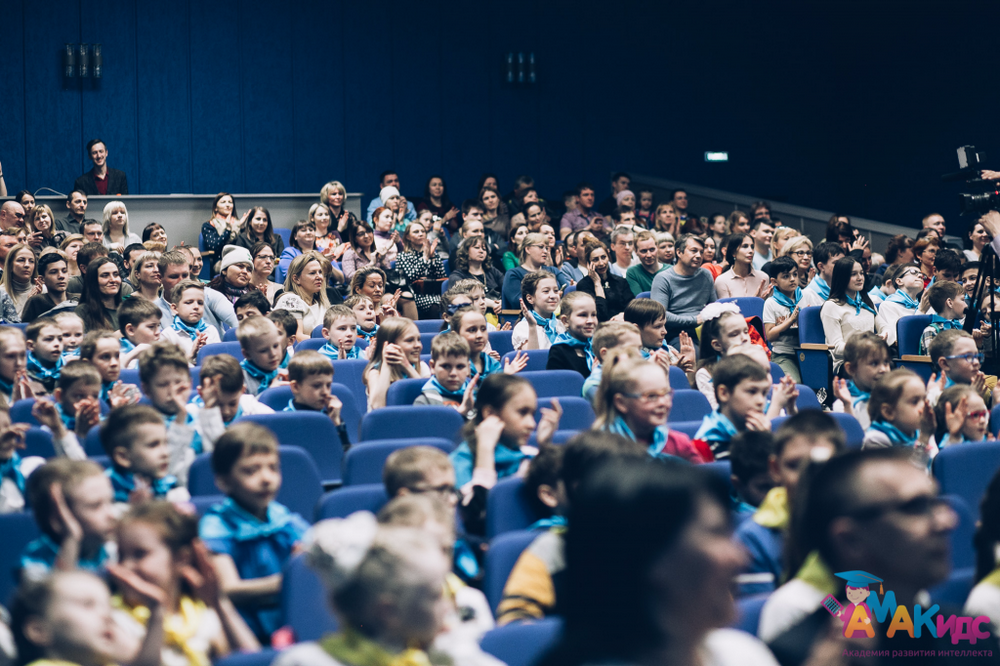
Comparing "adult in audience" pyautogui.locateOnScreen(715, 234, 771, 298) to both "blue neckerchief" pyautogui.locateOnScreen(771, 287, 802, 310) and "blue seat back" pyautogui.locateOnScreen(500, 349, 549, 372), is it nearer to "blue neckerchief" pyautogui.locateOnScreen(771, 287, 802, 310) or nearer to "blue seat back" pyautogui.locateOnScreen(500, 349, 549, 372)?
"blue neckerchief" pyautogui.locateOnScreen(771, 287, 802, 310)

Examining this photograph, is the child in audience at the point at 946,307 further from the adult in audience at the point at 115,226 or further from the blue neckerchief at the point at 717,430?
the adult in audience at the point at 115,226

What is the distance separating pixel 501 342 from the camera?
5375mm

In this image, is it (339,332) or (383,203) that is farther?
(383,203)

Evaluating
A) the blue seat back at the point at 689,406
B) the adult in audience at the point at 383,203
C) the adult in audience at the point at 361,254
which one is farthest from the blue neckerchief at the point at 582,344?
the adult in audience at the point at 383,203

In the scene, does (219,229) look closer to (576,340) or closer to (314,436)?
(576,340)

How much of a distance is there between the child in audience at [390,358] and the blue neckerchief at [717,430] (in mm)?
1471

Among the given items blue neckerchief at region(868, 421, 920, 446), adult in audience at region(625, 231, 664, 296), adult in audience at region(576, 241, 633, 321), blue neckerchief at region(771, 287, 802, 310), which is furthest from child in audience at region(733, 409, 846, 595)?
adult in audience at region(625, 231, 664, 296)

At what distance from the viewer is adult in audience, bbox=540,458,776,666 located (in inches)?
43.6

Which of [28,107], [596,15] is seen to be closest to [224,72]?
[28,107]

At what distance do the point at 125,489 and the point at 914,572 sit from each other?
6.82 feet

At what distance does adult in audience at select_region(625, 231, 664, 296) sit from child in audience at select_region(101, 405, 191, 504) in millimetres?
4169

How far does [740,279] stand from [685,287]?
0.68 meters

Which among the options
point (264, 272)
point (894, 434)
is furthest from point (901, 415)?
point (264, 272)

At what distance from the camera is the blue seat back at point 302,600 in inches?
83.7
